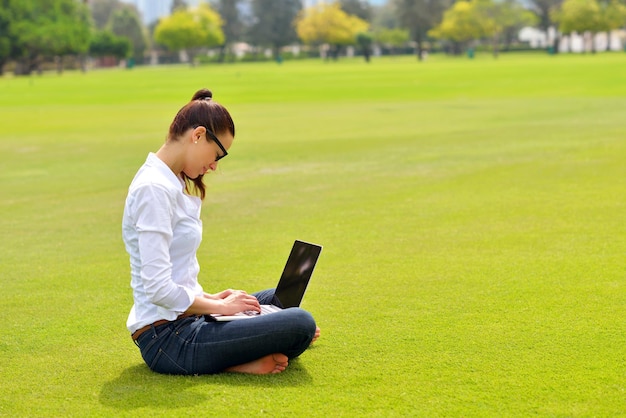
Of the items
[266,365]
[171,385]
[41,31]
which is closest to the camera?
[171,385]

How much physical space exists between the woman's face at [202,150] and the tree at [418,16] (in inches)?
5447

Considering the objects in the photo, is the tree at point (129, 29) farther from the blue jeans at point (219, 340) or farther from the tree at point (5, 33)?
the blue jeans at point (219, 340)

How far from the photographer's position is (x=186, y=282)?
15.3 ft

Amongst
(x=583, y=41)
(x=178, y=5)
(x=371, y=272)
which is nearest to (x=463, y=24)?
(x=583, y=41)

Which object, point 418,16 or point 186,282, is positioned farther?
point 418,16

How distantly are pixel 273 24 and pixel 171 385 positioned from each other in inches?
5920

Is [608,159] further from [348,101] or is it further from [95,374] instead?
[348,101]

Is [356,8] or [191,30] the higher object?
[356,8]

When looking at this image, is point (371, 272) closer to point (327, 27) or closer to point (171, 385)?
point (171, 385)

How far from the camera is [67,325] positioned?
5.98 meters

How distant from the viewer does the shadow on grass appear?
14.6 feet

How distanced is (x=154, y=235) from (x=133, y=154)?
13542 mm

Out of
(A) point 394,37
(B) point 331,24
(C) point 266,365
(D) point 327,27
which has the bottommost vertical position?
(C) point 266,365

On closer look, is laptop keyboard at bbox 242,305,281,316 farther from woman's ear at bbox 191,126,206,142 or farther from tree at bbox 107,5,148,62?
tree at bbox 107,5,148,62
